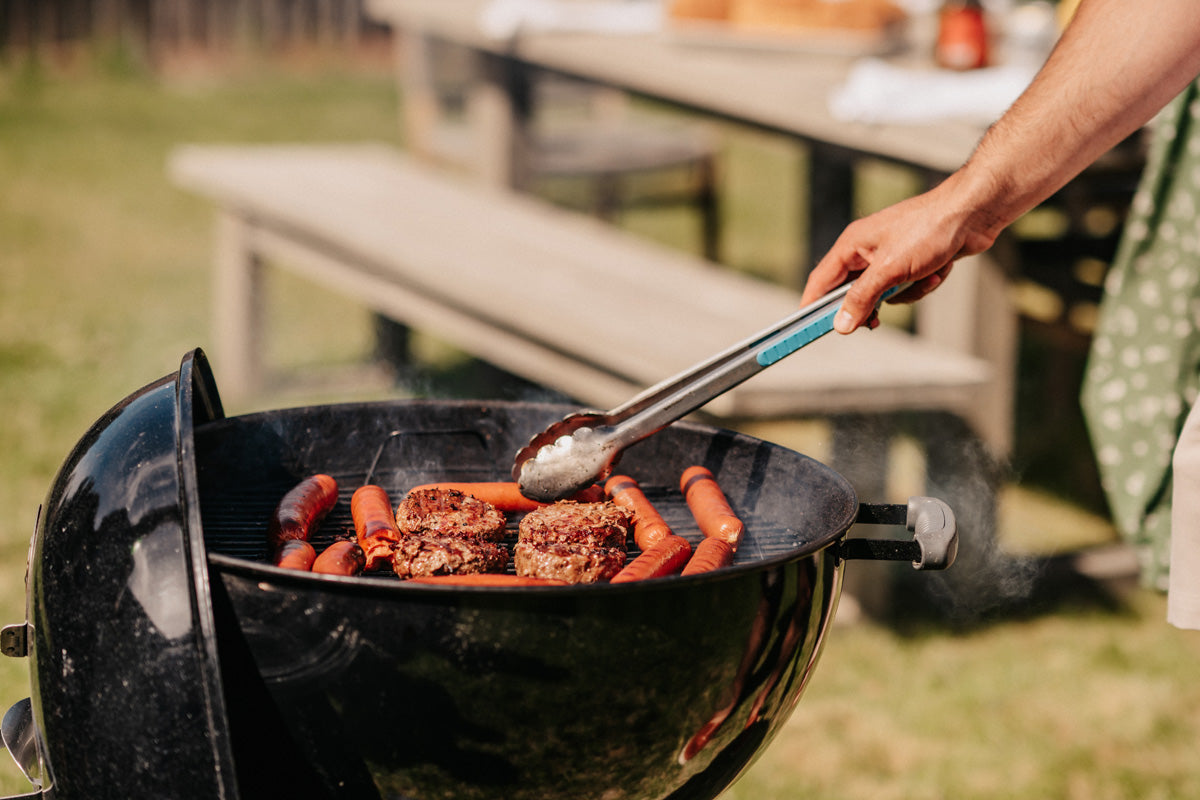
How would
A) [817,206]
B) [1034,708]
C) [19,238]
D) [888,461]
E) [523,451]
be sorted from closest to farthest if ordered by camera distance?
[523,451]
[1034,708]
[888,461]
[817,206]
[19,238]

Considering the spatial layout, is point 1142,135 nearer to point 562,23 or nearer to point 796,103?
point 796,103

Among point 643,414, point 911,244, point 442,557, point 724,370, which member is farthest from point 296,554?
point 911,244

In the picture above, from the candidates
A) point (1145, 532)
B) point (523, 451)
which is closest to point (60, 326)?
point (523, 451)

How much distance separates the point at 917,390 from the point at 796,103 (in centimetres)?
112

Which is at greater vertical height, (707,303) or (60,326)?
(707,303)

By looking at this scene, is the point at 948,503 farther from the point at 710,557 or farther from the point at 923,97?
the point at 710,557

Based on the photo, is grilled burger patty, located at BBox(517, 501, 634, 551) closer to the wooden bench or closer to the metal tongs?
the metal tongs

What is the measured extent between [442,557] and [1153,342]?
72.0 inches

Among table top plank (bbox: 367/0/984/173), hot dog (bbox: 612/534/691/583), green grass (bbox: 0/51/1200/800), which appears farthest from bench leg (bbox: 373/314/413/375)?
hot dog (bbox: 612/534/691/583)

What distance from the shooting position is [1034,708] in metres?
3.10

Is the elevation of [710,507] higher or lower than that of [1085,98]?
lower

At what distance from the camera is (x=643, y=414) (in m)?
1.81

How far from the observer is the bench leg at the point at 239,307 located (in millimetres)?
5043

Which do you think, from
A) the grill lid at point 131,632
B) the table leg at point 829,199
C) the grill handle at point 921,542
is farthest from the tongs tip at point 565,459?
the table leg at point 829,199
